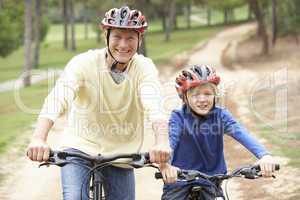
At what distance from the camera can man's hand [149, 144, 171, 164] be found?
4.03 m

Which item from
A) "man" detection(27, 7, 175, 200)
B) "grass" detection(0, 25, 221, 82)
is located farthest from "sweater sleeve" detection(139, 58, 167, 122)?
"grass" detection(0, 25, 221, 82)

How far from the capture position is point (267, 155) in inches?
178

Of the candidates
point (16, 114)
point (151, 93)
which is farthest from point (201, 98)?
point (16, 114)

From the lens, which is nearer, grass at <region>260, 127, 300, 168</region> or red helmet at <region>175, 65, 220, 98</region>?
red helmet at <region>175, 65, 220, 98</region>

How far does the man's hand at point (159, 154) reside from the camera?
159 inches

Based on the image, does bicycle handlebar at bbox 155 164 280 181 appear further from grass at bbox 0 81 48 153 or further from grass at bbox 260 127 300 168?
grass at bbox 0 81 48 153

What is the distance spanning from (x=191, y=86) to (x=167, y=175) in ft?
3.00

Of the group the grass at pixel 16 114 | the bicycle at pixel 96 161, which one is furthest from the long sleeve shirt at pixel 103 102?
the grass at pixel 16 114

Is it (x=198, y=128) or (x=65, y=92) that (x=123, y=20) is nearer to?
(x=65, y=92)

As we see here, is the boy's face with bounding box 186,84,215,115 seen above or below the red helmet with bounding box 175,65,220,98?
below

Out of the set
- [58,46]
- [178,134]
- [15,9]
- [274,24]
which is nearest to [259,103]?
[178,134]

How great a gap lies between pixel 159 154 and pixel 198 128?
1014 millimetres

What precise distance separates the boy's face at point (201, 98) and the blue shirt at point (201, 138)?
9cm

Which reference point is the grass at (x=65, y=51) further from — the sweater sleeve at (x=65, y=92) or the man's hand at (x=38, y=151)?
the man's hand at (x=38, y=151)
